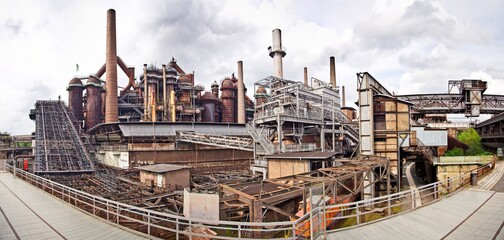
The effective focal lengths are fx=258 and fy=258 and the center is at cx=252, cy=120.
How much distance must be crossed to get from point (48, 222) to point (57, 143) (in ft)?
110

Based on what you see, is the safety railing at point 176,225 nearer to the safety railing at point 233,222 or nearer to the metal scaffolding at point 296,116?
the safety railing at point 233,222

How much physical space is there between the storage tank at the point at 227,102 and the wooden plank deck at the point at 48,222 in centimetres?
4627

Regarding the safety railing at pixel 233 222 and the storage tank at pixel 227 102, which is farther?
the storage tank at pixel 227 102

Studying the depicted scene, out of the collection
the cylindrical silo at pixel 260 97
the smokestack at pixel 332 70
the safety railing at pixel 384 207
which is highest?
the smokestack at pixel 332 70

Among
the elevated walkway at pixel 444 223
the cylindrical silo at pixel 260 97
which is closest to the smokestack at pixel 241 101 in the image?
the cylindrical silo at pixel 260 97

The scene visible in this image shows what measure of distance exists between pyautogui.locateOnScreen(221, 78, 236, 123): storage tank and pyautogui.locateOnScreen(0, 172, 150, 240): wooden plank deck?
4627cm

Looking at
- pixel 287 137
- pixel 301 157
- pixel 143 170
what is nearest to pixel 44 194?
pixel 143 170

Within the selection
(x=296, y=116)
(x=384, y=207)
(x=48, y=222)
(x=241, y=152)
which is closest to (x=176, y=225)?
(x=48, y=222)

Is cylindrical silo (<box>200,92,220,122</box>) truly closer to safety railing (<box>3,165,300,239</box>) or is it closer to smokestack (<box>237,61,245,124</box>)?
smokestack (<box>237,61,245,124</box>)

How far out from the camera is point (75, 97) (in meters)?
53.3

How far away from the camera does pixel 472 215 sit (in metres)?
10.5

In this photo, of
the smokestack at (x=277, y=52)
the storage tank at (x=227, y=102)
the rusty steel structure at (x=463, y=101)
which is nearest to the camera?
the rusty steel structure at (x=463, y=101)

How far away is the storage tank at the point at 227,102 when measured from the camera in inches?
2382

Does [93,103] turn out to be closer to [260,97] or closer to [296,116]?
[260,97]
